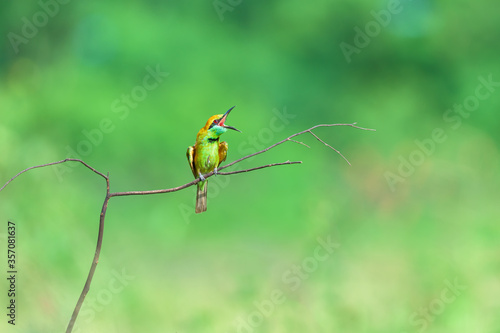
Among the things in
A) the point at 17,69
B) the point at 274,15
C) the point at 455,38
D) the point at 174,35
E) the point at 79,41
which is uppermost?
the point at 455,38

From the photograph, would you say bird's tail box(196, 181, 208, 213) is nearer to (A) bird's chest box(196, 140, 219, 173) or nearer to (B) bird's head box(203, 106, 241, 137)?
(A) bird's chest box(196, 140, 219, 173)

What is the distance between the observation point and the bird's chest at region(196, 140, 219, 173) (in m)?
2.24

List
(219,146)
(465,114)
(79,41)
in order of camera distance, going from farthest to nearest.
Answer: (79,41) → (465,114) → (219,146)

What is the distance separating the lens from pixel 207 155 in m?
2.26

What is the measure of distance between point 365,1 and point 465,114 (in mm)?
1490

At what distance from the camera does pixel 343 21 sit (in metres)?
5.96

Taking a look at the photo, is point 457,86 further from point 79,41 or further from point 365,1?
point 79,41

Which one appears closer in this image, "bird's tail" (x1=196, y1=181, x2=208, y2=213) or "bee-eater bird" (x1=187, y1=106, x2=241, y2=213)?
"bee-eater bird" (x1=187, y1=106, x2=241, y2=213)

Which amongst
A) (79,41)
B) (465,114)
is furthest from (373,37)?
(79,41)

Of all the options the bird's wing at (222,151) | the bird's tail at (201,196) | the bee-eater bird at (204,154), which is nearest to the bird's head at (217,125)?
the bee-eater bird at (204,154)

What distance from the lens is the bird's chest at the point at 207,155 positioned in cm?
224

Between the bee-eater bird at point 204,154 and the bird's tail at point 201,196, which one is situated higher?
the bee-eater bird at point 204,154

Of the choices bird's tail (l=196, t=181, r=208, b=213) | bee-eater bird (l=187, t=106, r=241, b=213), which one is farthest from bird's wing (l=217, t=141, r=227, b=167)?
bird's tail (l=196, t=181, r=208, b=213)

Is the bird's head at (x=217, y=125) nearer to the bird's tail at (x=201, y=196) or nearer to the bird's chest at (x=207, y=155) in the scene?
the bird's chest at (x=207, y=155)
